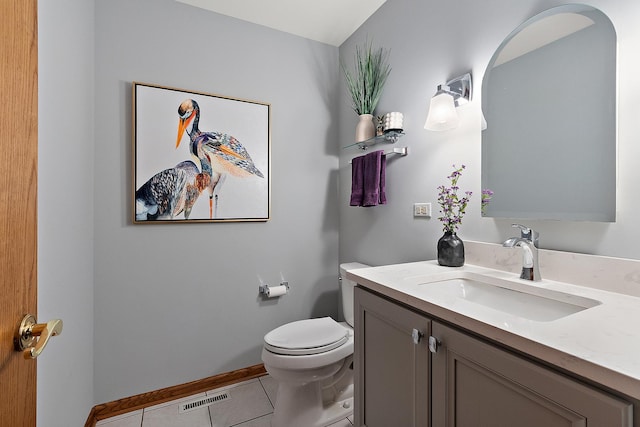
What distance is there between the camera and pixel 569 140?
102 centimetres

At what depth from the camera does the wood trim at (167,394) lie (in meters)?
1.64

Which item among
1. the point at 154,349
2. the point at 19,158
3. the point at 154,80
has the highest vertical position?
the point at 154,80

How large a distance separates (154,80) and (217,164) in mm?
598

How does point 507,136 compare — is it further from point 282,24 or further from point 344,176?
point 282,24

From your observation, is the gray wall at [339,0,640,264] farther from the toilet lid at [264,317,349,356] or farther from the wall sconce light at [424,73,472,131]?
the toilet lid at [264,317,349,356]

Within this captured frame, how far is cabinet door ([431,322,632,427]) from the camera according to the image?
51cm

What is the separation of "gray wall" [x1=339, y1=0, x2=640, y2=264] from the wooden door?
147cm

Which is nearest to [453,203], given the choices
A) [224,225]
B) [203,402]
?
[224,225]

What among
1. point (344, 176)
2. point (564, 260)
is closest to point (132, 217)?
point (344, 176)

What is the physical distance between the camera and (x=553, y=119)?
3.48ft

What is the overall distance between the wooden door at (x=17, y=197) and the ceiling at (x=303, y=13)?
153cm

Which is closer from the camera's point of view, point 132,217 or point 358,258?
point 132,217

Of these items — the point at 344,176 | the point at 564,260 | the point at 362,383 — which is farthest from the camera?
the point at 344,176

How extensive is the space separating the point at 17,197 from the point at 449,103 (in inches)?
57.7
